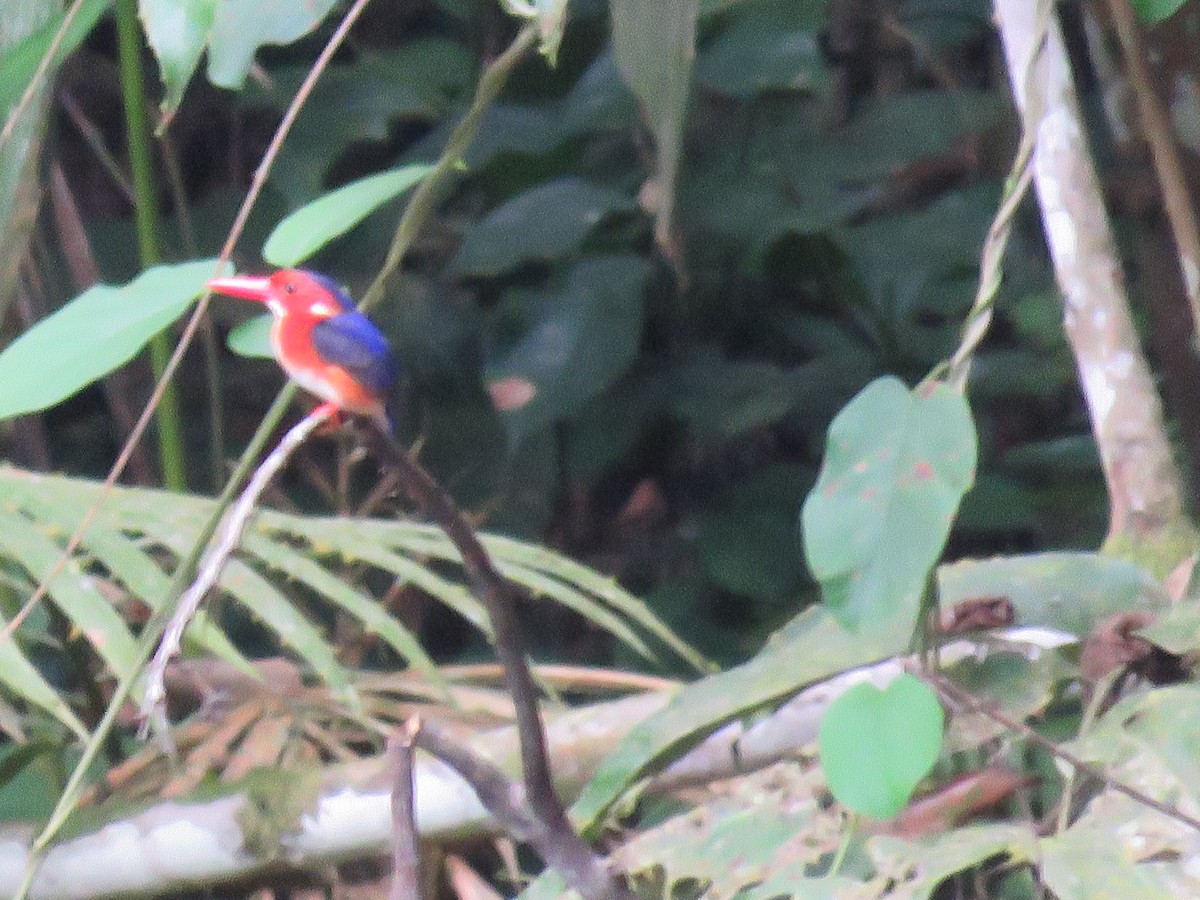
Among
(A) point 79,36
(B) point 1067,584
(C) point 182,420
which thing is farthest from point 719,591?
(A) point 79,36

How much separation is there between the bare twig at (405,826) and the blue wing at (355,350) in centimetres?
18

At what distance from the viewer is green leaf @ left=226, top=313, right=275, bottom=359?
90 centimetres

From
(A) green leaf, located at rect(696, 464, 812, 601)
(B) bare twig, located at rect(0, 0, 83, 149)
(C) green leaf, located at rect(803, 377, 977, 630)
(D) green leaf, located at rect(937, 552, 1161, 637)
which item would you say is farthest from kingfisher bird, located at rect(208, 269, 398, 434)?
(A) green leaf, located at rect(696, 464, 812, 601)

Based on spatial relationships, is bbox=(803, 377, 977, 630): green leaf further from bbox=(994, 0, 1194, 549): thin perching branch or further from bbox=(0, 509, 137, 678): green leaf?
bbox=(0, 509, 137, 678): green leaf

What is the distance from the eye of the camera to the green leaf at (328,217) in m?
0.81

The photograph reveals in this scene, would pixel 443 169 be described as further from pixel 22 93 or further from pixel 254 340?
pixel 22 93

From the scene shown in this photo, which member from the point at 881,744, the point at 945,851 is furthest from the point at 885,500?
the point at 945,851

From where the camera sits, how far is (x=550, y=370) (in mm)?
1882

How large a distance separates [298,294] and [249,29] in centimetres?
21

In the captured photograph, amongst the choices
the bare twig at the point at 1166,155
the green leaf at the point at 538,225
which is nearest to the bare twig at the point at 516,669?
the bare twig at the point at 1166,155

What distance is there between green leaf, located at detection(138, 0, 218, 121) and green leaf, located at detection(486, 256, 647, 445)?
892 millimetres

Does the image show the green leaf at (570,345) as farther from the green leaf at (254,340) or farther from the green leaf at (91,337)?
the green leaf at (91,337)

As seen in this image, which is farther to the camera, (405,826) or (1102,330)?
(1102,330)

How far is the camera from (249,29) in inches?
40.1
